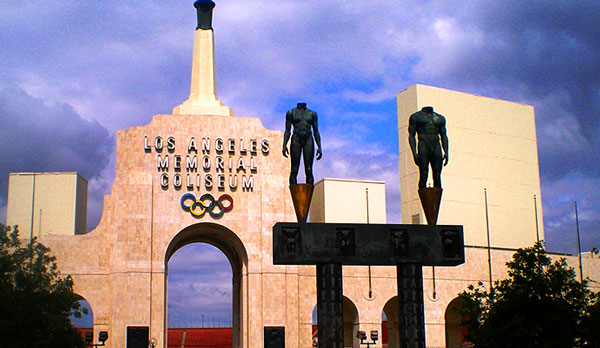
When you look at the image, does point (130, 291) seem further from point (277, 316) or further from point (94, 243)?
point (277, 316)

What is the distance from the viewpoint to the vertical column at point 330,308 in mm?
19812

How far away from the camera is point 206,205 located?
49.3 meters

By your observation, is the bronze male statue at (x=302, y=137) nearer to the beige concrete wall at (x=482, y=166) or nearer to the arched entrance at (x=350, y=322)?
the arched entrance at (x=350, y=322)

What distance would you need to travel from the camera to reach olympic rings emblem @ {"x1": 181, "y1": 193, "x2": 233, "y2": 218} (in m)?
49.0

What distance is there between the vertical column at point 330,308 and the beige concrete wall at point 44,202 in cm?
3771

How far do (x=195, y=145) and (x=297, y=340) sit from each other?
45.6 feet

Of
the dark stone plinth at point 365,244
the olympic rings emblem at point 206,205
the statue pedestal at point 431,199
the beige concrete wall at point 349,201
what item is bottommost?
the dark stone plinth at point 365,244

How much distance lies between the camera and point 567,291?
1404 inches

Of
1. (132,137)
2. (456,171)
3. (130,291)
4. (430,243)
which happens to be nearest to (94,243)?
(130,291)

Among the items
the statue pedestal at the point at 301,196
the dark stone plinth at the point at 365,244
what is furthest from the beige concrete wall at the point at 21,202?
the dark stone plinth at the point at 365,244

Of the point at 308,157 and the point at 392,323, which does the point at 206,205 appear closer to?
the point at 392,323

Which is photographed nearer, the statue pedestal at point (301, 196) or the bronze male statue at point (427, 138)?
the statue pedestal at point (301, 196)

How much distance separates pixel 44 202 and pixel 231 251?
13384 millimetres

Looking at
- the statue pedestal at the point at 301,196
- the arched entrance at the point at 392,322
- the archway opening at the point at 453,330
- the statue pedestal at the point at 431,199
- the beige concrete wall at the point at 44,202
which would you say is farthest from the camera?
the archway opening at the point at 453,330
